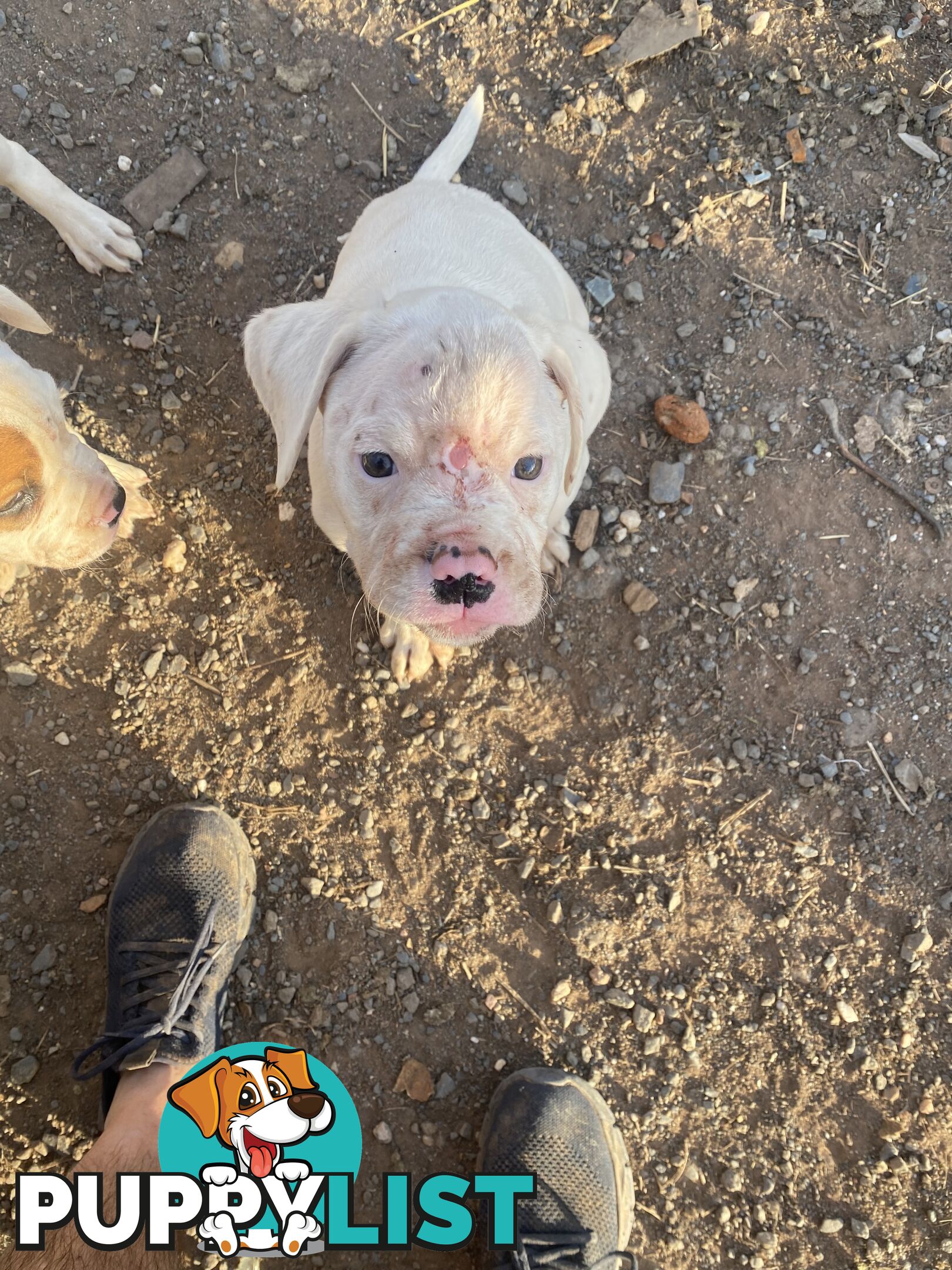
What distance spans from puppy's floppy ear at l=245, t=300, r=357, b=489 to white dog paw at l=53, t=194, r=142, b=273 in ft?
5.14

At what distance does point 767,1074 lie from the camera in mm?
3512

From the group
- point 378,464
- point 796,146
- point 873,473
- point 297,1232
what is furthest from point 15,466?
point 796,146

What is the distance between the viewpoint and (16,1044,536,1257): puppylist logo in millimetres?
3166

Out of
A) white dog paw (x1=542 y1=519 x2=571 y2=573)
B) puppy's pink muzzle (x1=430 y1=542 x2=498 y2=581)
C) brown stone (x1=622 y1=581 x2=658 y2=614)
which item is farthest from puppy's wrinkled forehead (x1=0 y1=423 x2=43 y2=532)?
brown stone (x1=622 y1=581 x2=658 y2=614)

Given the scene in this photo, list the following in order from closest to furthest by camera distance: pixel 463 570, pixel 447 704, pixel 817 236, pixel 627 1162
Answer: pixel 463 570
pixel 627 1162
pixel 447 704
pixel 817 236

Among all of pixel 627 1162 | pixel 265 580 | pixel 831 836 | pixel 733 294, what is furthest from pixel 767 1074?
pixel 733 294

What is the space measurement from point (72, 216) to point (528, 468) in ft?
9.23

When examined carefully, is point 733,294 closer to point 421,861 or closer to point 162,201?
point 162,201

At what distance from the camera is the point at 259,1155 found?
329cm

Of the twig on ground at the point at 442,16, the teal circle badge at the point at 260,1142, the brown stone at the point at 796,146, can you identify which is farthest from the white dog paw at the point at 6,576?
the brown stone at the point at 796,146

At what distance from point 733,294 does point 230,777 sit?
350 centimetres

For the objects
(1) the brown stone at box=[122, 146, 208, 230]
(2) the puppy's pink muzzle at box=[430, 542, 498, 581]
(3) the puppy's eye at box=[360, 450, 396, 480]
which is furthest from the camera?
(1) the brown stone at box=[122, 146, 208, 230]

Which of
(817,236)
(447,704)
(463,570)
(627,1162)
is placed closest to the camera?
(463,570)

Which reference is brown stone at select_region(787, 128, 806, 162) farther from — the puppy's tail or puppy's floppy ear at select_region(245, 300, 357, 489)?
puppy's floppy ear at select_region(245, 300, 357, 489)
